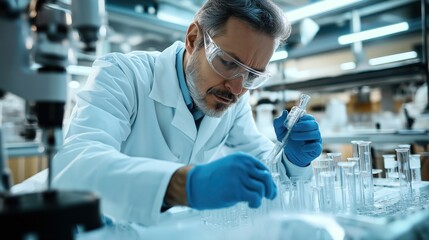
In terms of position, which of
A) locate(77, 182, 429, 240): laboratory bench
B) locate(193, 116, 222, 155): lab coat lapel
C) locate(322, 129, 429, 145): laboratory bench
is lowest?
locate(77, 182, 429, 240): laboratory bench

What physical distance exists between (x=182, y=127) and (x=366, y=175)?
82 centimetres

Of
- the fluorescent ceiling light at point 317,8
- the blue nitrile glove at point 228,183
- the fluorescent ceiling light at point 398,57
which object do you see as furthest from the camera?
the fluorescent ceiling light at point 398,57

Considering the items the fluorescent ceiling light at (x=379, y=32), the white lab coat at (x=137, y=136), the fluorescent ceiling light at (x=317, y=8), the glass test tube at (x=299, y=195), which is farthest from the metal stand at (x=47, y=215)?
the fluorescent ceiling light at (x=379, y=32)

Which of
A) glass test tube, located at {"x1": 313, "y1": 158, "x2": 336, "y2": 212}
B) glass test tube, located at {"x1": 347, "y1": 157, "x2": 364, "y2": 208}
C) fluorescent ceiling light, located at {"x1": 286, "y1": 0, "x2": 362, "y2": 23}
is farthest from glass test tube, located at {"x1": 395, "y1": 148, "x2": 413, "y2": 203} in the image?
fluorescent ceiling light, located at {"x1": 286, "y1": 0, "x2": 362, "y2": 23}

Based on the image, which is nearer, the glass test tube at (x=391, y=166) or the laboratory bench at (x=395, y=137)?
the glass test tube at (x=391, y=166)

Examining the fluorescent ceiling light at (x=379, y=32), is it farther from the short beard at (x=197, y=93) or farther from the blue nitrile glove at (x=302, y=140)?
the short beard at (x=197, y=93)

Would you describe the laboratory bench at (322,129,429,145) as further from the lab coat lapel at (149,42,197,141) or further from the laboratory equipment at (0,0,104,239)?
the laboratory equipment at (0,0,104,239)

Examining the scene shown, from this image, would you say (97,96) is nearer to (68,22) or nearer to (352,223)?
(68,22)

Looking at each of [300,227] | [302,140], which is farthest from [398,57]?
[300,227]

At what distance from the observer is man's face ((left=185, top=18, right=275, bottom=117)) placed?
4.20ft

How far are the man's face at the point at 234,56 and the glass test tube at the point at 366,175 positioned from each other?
52 centimetres

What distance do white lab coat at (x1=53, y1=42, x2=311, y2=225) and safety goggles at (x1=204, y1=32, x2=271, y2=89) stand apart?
296mm

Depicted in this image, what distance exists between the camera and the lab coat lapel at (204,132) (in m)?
1.60

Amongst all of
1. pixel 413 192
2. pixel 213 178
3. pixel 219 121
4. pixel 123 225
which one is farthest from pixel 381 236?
pixel 219 121
